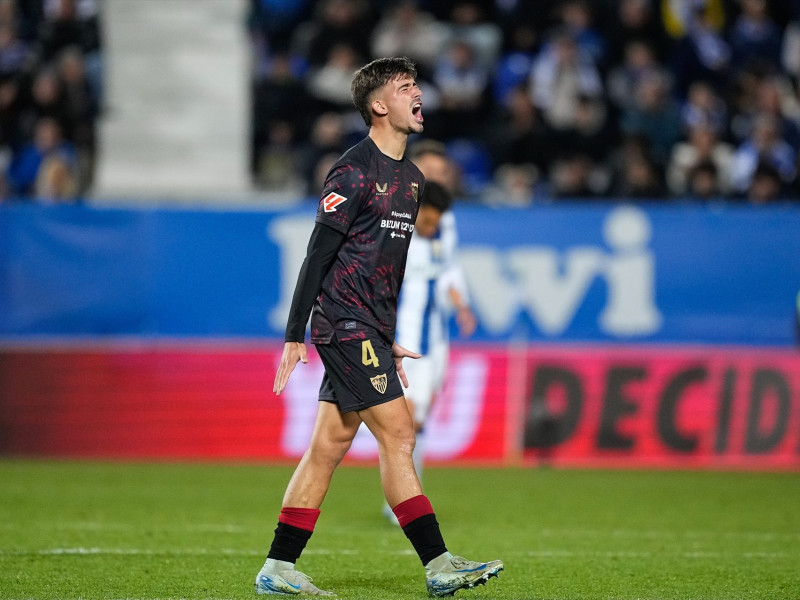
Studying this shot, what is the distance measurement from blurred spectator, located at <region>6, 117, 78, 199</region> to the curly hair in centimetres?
1009

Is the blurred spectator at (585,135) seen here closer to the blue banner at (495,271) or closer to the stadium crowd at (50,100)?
the blue banner at (495,271)

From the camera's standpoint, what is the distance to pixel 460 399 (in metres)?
13.3

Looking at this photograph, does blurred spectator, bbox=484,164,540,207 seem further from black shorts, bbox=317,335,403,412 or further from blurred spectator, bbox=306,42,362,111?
black shorts, bbox=317,335,403,412

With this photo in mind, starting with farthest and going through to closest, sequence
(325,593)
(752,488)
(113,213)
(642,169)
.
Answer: (642,169) → (113,213) → (752,488) → (325,593)

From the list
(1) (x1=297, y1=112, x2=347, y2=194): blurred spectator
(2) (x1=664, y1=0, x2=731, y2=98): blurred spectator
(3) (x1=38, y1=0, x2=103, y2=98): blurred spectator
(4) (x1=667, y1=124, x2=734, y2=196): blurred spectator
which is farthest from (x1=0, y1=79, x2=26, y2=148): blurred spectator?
(2) (x1=664, y1=0, x2=731, y2=98): blurred spectator

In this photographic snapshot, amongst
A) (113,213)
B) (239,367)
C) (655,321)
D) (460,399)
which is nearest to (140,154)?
(113,213)

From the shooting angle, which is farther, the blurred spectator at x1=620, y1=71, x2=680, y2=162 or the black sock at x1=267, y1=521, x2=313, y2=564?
the blurred spectator at x1=620, y1=71, x2=680, y2=162

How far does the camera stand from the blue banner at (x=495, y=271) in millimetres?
14477

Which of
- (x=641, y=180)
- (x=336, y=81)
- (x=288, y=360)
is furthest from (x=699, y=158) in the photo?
(x=288, y=360)

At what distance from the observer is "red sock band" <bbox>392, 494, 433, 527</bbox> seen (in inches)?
235

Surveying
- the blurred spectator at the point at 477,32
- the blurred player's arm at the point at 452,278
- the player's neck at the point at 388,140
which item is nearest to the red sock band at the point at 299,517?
the player's neck at the point at 388,140

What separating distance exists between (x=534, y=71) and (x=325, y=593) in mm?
12265

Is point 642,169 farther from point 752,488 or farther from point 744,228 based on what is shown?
point 752,488

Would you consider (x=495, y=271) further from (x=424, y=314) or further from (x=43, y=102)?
(x=43, y=102)
